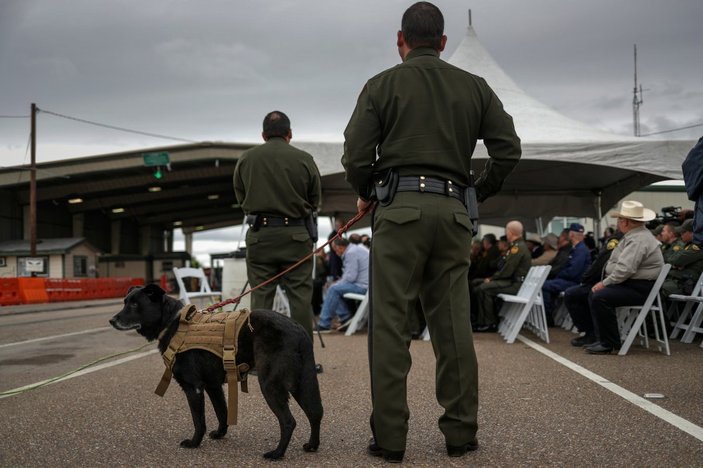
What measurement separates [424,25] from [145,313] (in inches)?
83.0

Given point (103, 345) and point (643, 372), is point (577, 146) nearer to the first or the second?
point (643, 372)

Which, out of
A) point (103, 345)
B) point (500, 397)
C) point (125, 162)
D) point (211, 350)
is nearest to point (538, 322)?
point (500, 397)

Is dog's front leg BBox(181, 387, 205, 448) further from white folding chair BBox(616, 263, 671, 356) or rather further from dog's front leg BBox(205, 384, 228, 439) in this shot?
white folding chair BBox(616, 263, 671, 356)

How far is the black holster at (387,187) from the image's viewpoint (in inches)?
128

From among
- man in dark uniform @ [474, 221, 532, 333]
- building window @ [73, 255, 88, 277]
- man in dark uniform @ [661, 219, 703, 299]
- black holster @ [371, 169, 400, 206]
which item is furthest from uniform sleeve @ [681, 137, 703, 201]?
building window @ [73, 255, 88, 277]

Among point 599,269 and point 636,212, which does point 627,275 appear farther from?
point 599,269

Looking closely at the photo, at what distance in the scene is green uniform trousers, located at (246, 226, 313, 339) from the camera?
5.37 m

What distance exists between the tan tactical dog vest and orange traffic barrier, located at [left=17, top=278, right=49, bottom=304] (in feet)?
67.8

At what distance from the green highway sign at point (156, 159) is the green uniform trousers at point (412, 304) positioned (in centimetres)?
2382

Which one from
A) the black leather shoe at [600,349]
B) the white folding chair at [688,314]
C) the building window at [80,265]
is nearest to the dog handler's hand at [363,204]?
the black leather shoe at [600,349]

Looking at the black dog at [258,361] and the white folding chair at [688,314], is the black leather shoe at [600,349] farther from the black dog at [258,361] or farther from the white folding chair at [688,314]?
the black dog at [258,361]

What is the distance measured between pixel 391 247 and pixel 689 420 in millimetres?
2195

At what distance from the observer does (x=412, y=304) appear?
332cm

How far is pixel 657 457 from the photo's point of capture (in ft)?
10.4
